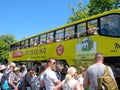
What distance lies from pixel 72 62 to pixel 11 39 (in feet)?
250

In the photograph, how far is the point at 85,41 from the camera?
60.9 feet

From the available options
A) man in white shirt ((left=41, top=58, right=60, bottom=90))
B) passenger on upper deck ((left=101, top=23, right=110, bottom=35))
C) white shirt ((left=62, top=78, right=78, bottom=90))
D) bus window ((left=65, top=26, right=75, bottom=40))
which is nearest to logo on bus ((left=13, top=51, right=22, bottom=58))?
bus window ((left=65, top=26, right=75, bottom=40))

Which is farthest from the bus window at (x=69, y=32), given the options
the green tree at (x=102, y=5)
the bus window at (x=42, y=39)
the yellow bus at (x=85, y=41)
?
the green tree at (x=102, y=5)

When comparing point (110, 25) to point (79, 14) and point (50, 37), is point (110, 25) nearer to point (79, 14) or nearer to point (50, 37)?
point (50, 37)

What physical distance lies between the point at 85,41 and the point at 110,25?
183 centimetres

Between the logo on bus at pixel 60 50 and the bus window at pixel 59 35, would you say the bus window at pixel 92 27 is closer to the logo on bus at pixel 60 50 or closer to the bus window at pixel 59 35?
the logo on bus at pixel 60 50

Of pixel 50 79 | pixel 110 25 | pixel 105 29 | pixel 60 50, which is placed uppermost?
pixel 110 25

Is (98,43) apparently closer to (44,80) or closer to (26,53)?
(44,80)

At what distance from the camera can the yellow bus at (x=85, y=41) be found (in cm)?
1692

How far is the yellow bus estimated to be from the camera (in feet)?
55.5

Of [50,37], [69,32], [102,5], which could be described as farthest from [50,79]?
[102,5]

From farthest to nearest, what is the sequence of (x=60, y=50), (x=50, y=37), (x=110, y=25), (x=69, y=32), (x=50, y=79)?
(x=50, y=37) < (x=60, y=50) < (x=69, y=32) < (x=110, y=25) < (x=50, y=79)

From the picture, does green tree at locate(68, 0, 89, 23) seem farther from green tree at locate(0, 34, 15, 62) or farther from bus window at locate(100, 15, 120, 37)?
green tree at locate(0, 34, 15, 62)

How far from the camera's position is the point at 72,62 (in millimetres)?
19875
